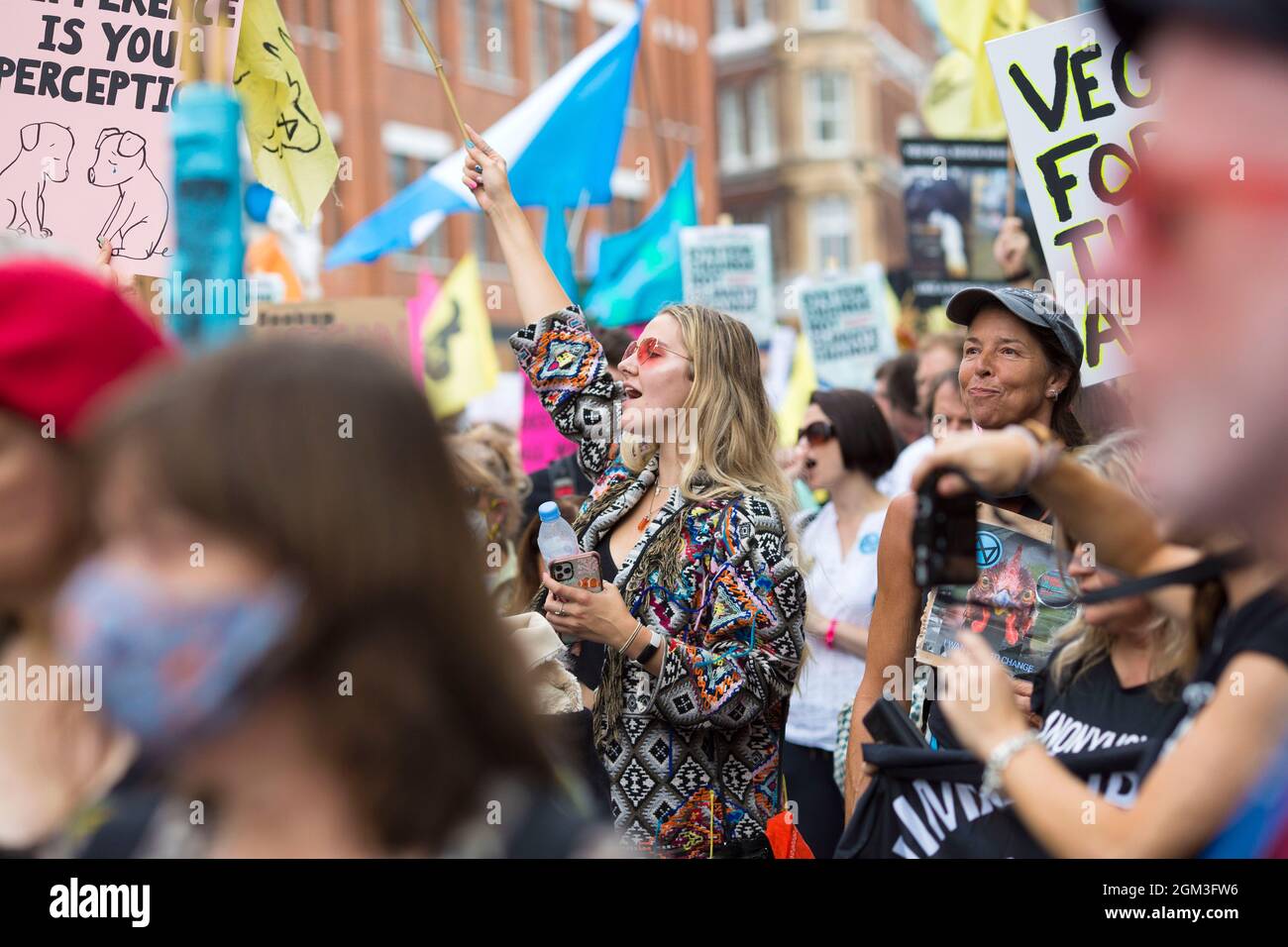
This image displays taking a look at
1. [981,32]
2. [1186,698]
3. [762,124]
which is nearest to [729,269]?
[981,32]

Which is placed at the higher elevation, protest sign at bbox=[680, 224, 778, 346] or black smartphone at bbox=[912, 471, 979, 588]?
protest sign at bbox=[680, 224, 778, 346]

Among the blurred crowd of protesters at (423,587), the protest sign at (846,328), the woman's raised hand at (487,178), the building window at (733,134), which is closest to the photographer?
the blurred crowd of protesters at (423,587)

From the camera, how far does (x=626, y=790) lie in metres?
3.90

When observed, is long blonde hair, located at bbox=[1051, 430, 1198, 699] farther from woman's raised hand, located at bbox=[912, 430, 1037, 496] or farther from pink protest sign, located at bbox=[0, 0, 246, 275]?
pink protest sign, located at bbox=[0, 0, 246, 275]

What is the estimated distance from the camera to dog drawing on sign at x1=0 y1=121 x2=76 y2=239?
17.5 ft

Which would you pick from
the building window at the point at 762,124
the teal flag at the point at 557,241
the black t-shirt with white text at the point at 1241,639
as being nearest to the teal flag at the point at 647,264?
the teal flag at the point at 557,241

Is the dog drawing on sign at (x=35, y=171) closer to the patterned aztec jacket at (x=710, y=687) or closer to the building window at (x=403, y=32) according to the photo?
the patterned aztec jacket at (x=710, y=687)

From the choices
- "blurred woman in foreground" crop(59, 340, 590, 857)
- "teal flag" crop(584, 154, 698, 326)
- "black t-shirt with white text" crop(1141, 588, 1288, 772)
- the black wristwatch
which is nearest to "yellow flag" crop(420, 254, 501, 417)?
"teal flag" crop(584, 154, 698, 326)

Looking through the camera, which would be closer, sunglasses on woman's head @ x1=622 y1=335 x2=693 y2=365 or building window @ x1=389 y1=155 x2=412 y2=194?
sunglasses on woman's head @ x1=622 y1=335 x2=693 y2=365

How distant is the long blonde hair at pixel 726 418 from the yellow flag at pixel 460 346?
21.4ft

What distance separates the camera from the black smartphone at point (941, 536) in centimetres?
215

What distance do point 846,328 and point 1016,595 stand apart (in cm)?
713

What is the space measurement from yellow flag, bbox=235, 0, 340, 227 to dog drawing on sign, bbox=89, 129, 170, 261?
52cm

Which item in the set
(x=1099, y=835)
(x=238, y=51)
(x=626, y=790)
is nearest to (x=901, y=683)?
(x=626, y=790)
